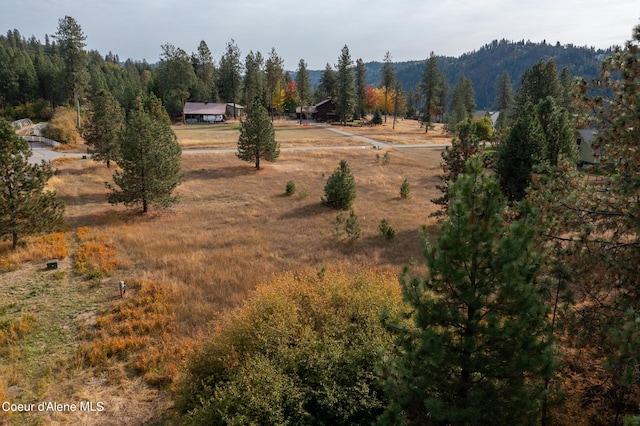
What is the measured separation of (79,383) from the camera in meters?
9.97

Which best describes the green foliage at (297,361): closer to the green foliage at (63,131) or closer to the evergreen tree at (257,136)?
the evergreen tree at (257,136)

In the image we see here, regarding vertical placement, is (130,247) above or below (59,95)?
below

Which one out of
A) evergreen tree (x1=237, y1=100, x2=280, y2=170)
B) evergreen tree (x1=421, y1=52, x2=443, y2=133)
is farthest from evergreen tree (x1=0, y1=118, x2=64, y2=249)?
evergreen tree (x1=421, y1=52, x2=443, y2=133)

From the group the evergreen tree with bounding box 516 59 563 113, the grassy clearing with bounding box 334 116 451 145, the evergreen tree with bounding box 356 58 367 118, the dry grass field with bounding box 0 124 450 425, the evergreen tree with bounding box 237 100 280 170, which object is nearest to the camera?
the dry grass field with bounding box 0 124 450 425

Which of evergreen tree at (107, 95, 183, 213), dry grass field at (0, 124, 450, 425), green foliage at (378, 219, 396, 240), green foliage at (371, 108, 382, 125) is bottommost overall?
dry grass field at (0, 124, 450, 425)

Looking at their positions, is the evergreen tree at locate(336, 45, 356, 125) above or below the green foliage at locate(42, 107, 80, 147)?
above

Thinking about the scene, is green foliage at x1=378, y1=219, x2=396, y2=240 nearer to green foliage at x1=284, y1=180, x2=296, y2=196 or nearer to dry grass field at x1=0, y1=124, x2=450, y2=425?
dry grass field at x1=0, y1=124, x2=450, y2=425

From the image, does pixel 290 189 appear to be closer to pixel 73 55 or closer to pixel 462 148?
pixel 462 148

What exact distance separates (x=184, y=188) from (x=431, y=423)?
96.7 ft

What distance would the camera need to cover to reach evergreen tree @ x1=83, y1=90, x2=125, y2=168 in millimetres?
34594

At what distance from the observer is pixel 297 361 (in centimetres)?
850

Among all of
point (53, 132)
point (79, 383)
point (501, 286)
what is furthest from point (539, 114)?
point (53, 132)

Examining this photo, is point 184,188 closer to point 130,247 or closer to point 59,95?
point 130,247

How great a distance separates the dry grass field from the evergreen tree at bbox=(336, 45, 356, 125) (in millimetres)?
51543
